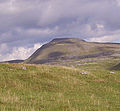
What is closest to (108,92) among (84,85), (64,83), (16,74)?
(84,85)

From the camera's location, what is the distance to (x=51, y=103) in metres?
20.4

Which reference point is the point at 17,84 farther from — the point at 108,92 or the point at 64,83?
the point at 108,92

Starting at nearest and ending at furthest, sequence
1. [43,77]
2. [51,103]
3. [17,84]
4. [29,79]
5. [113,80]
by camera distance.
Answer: [51,103]
[17,84]
[29,79]
[43,77]
[113,80]

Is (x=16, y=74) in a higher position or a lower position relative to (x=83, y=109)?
higher

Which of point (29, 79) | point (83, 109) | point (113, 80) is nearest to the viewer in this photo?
point (83, 109)

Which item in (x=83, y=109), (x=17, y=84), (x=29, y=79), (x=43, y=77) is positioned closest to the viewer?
(x=83, y=109)

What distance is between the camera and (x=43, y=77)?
115 ft

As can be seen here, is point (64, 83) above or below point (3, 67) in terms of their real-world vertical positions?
below

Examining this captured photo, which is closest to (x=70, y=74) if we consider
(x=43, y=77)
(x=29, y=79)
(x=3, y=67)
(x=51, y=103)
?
(x=43, y=77)

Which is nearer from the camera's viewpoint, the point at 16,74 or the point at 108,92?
the point at 108,92

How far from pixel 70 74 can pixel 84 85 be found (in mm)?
6710

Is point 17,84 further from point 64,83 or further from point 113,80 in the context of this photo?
point 113,80

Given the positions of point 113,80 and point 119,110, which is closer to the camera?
point 119,110

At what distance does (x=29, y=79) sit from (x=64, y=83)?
17.0 feet
